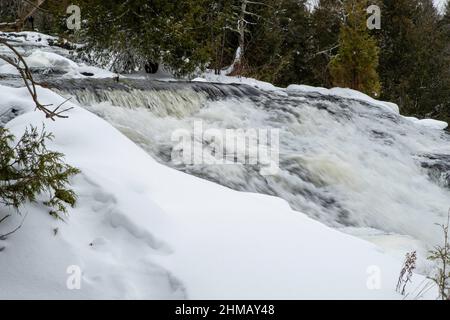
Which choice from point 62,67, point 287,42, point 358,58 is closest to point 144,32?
point 62,67

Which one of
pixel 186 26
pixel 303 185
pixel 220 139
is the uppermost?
pixel 186 26

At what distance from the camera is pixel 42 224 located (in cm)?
273

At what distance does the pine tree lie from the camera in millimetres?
13820

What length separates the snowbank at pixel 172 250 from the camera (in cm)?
248

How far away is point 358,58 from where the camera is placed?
13.9m

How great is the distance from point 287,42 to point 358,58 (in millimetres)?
4294

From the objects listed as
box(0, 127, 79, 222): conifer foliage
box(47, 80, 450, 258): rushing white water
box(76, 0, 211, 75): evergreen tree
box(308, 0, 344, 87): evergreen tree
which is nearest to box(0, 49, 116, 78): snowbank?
box(76, 0, 211, 75): evergreen tree

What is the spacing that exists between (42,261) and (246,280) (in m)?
1.10

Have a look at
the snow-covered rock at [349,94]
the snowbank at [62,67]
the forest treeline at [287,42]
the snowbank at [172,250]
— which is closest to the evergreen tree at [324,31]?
the forest treeline at [287,42]

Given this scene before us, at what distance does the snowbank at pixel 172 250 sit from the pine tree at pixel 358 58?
36.9 feet

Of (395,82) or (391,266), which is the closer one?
(391,266)

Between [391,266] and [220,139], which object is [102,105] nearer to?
[220,139]

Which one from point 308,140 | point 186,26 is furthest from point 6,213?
point 186,26

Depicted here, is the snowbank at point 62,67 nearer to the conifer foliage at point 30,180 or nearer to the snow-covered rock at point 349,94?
the snow-covered rock at point 349,94
